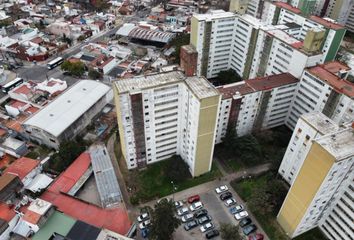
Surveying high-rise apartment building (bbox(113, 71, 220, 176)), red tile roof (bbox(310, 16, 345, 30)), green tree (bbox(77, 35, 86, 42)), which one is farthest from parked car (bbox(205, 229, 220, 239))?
green tree (bbox(77, 35, 86, 42))

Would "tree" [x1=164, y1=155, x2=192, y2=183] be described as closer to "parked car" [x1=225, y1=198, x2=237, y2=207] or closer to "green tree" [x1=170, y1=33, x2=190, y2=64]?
"parked car" [x1=225, y1=198, x2=237, y2=207]

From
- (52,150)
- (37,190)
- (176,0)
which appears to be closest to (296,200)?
(37,190)

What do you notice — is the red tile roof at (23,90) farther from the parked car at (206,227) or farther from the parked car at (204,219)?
the parked car at (206,227)

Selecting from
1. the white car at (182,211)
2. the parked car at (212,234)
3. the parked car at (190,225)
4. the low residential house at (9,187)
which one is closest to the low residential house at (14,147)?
the low residential house at (9,187)

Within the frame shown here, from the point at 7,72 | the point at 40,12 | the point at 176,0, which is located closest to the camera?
the point at 7,72

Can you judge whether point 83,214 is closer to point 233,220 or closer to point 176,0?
point 233,220
